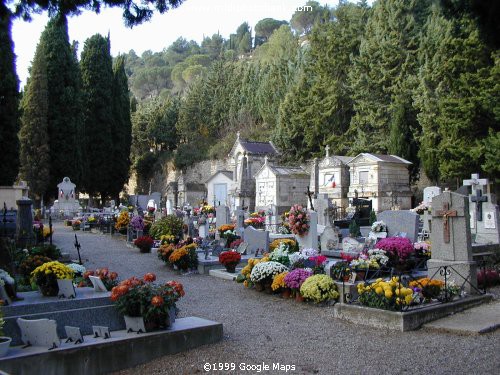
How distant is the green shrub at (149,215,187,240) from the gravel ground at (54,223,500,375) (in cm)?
968

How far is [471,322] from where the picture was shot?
703 cm

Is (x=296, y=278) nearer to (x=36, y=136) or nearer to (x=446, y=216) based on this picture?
(x=446, y=216)

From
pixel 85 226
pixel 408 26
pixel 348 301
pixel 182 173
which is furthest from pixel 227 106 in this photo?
pixel 348 301

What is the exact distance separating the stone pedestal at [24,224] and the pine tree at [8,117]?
1283cm

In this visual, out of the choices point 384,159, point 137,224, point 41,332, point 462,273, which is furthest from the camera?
point 384,159

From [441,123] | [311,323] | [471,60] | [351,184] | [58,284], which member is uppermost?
[471,60]

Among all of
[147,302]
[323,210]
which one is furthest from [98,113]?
[147,302]

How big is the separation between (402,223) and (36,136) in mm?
29626

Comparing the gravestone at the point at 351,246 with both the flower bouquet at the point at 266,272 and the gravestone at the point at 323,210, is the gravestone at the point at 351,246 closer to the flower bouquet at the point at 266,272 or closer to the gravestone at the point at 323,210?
the flower bouquet at the point at 266,272

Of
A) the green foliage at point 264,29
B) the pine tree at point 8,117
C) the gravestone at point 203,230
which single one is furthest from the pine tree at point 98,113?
the green foliage at point 264,29

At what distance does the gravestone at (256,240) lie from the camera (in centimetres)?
1456

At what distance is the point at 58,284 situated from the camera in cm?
646

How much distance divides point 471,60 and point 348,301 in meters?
23.1

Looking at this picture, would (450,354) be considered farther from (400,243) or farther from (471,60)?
(471,60)
